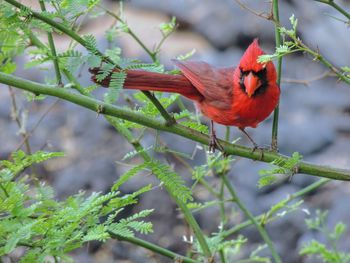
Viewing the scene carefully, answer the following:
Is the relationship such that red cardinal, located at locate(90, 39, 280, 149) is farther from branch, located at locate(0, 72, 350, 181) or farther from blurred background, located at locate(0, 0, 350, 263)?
blurred background, located at locate(0, 0, 350, 263)

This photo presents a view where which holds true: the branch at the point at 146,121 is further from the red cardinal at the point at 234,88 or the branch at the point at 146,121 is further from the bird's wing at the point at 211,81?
the bird's wing at the point at 211,81

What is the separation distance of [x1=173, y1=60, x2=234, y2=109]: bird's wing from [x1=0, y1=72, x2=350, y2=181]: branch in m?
0.50

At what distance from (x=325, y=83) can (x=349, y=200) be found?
100cm

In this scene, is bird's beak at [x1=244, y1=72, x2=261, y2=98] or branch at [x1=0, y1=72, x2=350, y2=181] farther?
bird's beak at [x1=244, y1=72, x2=261, y2=98]

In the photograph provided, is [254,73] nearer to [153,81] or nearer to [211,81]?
[211,81]

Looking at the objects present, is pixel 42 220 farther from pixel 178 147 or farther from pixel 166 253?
pixel 178 147

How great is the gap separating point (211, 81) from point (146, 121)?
2.93ft

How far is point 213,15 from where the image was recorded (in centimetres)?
574

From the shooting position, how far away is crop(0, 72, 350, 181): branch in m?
1.80

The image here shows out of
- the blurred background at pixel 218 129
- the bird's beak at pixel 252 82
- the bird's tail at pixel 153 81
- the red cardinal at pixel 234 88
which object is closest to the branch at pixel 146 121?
the bird's tail at pixel 153 81

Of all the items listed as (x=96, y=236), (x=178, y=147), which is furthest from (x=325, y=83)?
(x=96, y=236)

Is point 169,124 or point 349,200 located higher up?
point 169,124

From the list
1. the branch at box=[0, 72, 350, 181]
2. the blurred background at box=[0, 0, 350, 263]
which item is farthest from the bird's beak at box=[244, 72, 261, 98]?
the blurred background at box=[0, 0, 350, 263]

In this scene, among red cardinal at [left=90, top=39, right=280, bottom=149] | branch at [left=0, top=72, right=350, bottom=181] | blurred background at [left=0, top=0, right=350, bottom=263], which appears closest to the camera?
branch at [left=0, top=72, right=350, bottom=181]
